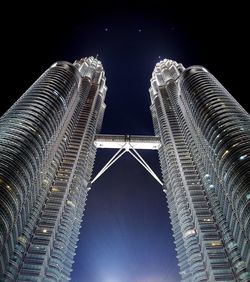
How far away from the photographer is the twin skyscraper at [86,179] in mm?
57062

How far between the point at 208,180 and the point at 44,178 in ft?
118

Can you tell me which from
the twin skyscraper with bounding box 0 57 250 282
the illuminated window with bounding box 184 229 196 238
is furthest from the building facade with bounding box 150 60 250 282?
the twin skyscraper with bounding box 0 57 250 282

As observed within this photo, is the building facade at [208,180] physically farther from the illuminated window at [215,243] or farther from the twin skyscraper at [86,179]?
the twin skyscraper at [86,179]

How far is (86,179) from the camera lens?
89438 millimetres

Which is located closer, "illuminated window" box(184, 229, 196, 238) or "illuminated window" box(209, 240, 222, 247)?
"illuminated window" box(209, 240, 222, 247)

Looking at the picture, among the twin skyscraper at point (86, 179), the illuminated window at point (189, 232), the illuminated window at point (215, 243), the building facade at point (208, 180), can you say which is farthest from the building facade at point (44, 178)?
the illuminated window at point (215, 243)

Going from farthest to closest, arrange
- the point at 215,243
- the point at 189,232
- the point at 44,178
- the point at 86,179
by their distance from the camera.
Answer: the point at 86,179 → the point at 44,178 → the point at 189,232 → the point at 215,243

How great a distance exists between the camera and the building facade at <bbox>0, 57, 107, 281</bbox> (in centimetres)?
5688

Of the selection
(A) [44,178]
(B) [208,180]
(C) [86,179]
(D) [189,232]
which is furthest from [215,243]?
(A) [44,178]

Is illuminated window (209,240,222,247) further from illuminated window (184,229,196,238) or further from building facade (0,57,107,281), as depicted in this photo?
building facade (0,57,107,281)

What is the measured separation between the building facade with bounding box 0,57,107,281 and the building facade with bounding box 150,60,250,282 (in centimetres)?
2284

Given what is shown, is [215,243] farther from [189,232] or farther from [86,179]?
Answer: [86,179]

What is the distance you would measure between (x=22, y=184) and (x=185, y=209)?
35.5 metres

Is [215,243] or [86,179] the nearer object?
[215,243]
